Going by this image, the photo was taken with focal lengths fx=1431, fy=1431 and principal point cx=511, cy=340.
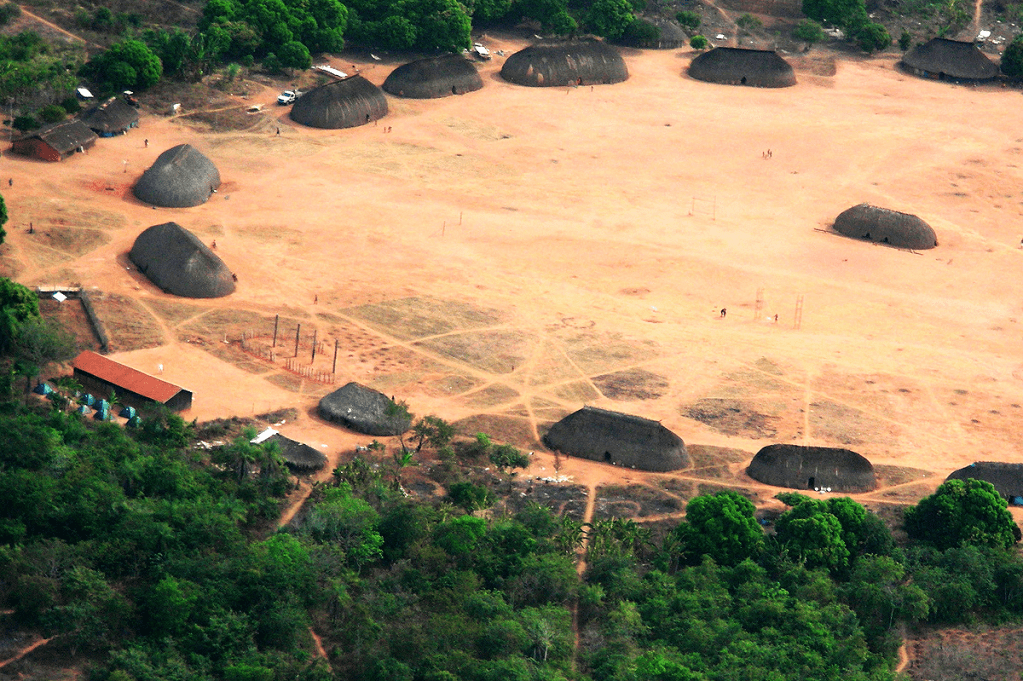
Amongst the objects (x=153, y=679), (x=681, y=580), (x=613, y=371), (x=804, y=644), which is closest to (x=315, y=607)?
(x=153, y=679)

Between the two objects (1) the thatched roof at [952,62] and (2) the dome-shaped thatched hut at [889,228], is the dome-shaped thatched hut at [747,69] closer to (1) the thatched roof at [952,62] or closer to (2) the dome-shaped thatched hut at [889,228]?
(1) the thatched roof at [952,62]

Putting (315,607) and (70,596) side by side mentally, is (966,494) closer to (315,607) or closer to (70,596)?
(315,607)

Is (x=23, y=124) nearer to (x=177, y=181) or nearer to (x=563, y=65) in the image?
(x=177, y=181)

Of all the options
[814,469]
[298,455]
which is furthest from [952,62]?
[298,455]

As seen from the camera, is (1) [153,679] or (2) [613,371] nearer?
(1) [153,679]

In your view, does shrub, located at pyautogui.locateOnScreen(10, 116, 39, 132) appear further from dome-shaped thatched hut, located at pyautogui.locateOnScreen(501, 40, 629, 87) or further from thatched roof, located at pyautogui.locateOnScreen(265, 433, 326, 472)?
thatched roof, located at pyautogui.locateOnScreen(265, 433, 326, 472)

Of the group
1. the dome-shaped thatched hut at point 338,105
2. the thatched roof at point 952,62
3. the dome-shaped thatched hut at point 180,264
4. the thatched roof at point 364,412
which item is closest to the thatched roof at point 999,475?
the thatched roof at point 364,412
